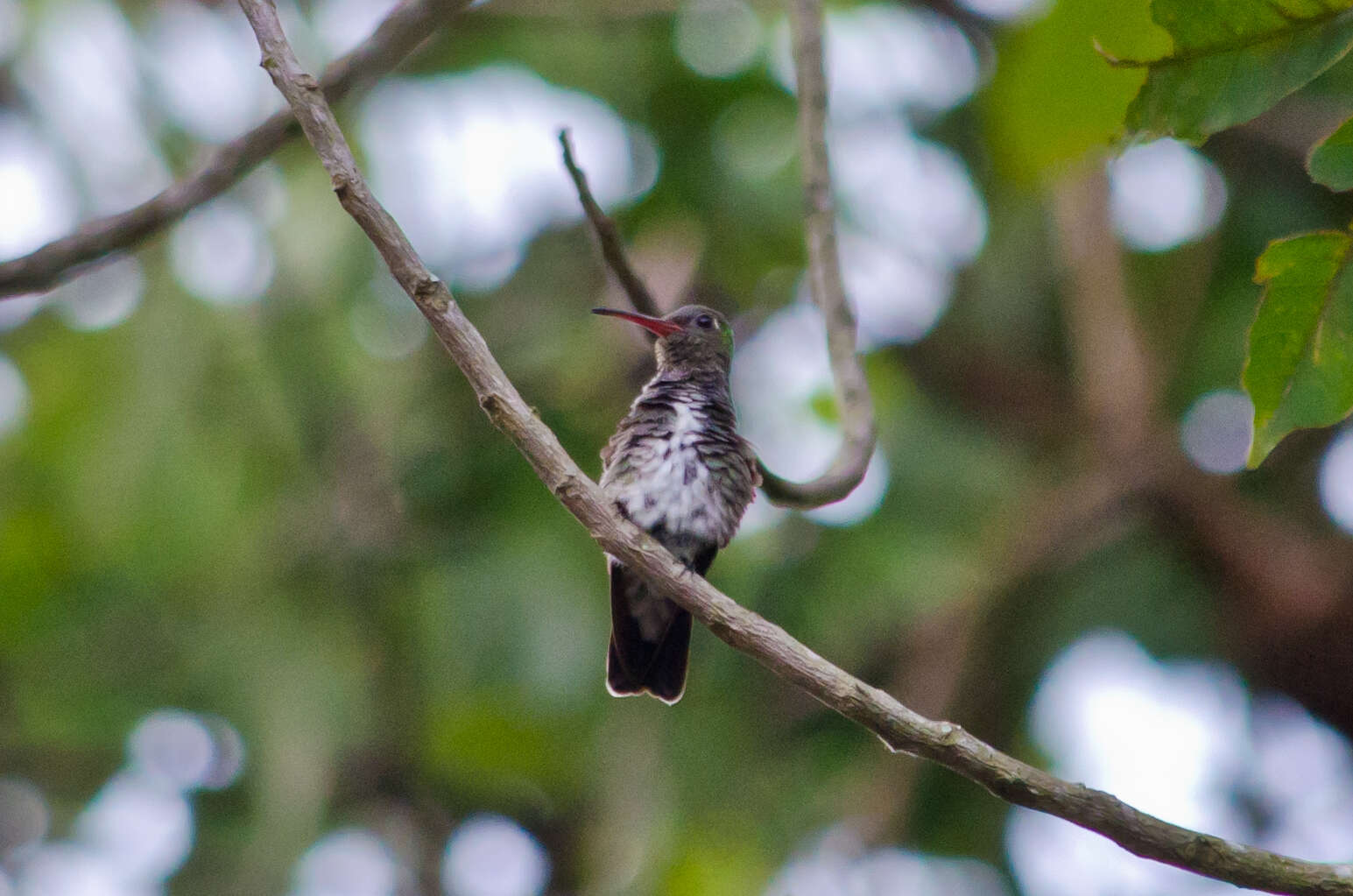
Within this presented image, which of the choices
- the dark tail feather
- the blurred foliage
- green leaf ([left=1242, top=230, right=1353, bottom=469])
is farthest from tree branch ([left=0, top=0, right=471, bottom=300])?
the blurred foliage

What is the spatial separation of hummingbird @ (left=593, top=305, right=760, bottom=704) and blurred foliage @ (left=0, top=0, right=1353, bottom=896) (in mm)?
1154

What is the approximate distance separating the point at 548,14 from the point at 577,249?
1209 millimetres

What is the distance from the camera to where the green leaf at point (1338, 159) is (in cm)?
193

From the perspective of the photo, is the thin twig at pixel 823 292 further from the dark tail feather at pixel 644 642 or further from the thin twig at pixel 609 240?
the dark tail feather at pixel 644 642

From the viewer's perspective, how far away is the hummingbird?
4281 mm

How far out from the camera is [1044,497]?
6.70 metres

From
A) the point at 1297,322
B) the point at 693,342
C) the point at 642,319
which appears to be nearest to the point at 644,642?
the point at 642,319

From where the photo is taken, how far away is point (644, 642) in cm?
437

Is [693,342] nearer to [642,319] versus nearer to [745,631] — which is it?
[642,319]

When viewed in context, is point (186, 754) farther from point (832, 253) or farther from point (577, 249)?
point (832, 253)

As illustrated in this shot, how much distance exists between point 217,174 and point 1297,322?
7.92 ft

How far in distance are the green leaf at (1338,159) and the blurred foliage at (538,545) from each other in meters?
3.82

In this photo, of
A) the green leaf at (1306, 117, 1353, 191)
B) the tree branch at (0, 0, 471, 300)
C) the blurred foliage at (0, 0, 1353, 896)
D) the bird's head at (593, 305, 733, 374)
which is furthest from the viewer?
the blurred foliage at (0, 0, 1353, 896)

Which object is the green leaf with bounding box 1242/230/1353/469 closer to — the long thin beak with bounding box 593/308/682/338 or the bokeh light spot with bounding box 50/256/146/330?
the long thin beak with bounding box 593/308/682/338
